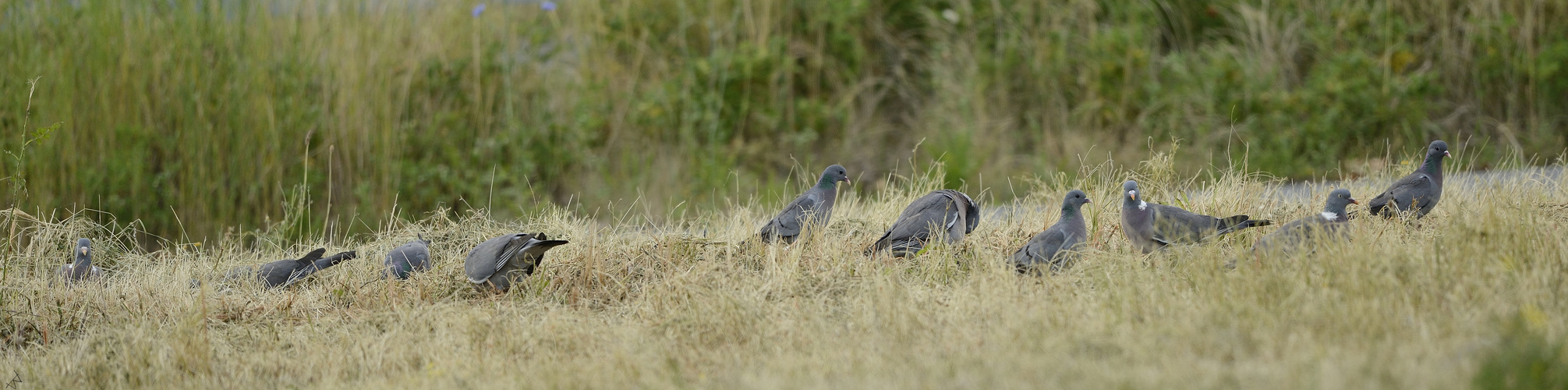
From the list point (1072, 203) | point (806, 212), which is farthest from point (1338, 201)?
point (806, 212)

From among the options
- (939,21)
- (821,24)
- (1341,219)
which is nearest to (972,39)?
(939,21)

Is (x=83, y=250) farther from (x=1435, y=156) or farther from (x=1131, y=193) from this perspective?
(x=1435, y=156)

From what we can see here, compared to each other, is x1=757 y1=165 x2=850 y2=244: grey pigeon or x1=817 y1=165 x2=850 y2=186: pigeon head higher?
x1=817 y1=165 x2=850 y2=186: pigeon head

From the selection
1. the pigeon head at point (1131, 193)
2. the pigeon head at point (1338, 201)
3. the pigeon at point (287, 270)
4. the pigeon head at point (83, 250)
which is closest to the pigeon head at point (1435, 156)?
the pigeon head at point (1338, 201)

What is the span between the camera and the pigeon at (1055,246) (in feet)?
13.3

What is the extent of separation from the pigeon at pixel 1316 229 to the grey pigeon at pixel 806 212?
1742 millimetres

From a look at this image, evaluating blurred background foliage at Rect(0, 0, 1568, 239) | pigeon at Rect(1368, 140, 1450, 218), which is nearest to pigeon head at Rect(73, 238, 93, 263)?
blurred background foliage at Rect(0, 0, 1568, 239)

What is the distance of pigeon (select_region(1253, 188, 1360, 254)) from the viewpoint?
3760 millimetres

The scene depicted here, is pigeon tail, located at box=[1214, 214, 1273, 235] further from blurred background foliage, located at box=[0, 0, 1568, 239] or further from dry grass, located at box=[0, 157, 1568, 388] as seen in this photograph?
blurred background foliage, located at box=[0, 0, 1568, 239]

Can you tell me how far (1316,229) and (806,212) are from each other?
2038 mm

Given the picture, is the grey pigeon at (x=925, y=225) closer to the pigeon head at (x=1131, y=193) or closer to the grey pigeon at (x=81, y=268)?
the pigeon head at (x=1131, y=193)

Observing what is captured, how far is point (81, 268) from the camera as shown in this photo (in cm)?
498

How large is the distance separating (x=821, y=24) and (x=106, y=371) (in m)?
5.86

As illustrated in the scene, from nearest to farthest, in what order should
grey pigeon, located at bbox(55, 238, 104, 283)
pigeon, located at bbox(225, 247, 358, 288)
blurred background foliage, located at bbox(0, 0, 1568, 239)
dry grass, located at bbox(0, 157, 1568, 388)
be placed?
dry grass, located at bbox(0, 157, 1568, 388)
pigeon, located at bbox(225, 247, 358, 288)
grey pigeon, located at bbox(55, 238, 104, 283)
blurred background foliage, located at bbox(0, 0, 1568, 239)
